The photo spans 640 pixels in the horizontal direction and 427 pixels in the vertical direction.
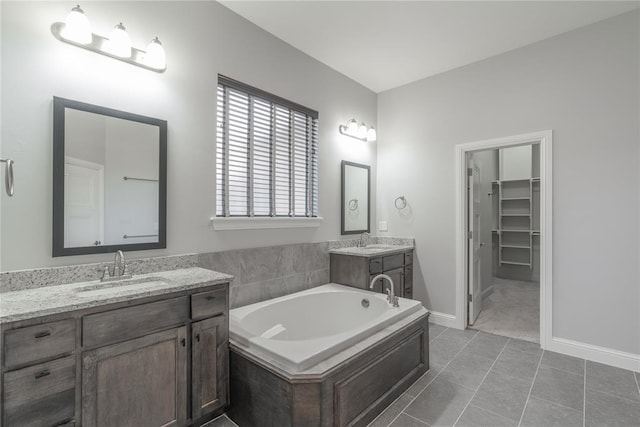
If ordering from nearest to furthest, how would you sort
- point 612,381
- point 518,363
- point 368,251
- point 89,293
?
point 89,293 → point 612,381 → point 518,363 → point 368,251

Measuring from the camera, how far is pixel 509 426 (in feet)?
5.88

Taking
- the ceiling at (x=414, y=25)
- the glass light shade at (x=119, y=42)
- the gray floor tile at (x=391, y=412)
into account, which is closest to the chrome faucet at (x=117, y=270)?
the glass light shade at (x=119, y=42)

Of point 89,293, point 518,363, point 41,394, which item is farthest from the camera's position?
point 518,363

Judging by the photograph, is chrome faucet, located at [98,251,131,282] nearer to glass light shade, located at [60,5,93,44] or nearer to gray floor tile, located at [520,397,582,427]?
glass light shade, located at [60,5,93,44]

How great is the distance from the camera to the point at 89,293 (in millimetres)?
1596

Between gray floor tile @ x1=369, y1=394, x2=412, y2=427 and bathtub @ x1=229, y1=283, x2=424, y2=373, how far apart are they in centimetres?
50

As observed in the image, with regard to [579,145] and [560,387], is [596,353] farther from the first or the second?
[579,145]

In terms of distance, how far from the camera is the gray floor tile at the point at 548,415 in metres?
1.82

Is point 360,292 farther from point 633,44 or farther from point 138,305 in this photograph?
point 633,44

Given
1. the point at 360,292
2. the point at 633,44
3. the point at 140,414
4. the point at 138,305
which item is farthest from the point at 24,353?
the point at 633,44

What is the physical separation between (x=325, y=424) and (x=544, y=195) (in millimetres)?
2784

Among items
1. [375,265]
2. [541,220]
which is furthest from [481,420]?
[541,220]

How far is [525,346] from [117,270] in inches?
139

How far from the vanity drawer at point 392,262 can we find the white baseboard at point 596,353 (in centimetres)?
155
